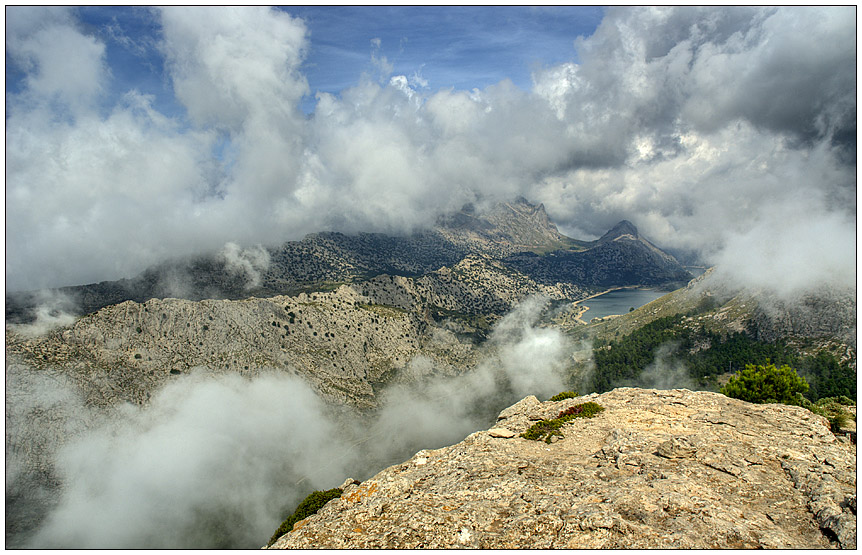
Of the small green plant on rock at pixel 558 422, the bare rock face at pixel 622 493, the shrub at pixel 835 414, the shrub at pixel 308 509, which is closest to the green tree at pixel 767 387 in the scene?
the shrub at pixel 835 414

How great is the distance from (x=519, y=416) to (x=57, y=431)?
246 meters

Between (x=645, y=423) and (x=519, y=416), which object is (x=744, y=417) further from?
(x=519, y=416)

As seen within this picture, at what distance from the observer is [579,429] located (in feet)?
121

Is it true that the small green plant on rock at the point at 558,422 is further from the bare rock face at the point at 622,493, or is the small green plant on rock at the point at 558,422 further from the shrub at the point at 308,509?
the shrub at the point at 308,509

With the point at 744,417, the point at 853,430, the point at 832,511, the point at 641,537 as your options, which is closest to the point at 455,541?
the point at 641,537

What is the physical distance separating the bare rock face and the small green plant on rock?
45.2 inches

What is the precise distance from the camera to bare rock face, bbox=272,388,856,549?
1992 cm

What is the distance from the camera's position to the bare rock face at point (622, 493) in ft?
65.4

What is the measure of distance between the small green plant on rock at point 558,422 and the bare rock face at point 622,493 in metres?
1.15

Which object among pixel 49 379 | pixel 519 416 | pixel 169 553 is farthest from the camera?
pixel 49 379

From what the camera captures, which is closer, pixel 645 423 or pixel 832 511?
pixel 832 511

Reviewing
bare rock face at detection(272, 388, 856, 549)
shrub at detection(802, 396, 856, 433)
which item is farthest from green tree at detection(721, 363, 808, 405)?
bare rock face at detection(272, 388, 856, 549)

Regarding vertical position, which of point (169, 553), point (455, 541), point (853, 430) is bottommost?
point (853, 430)

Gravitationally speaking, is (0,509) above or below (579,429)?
above
